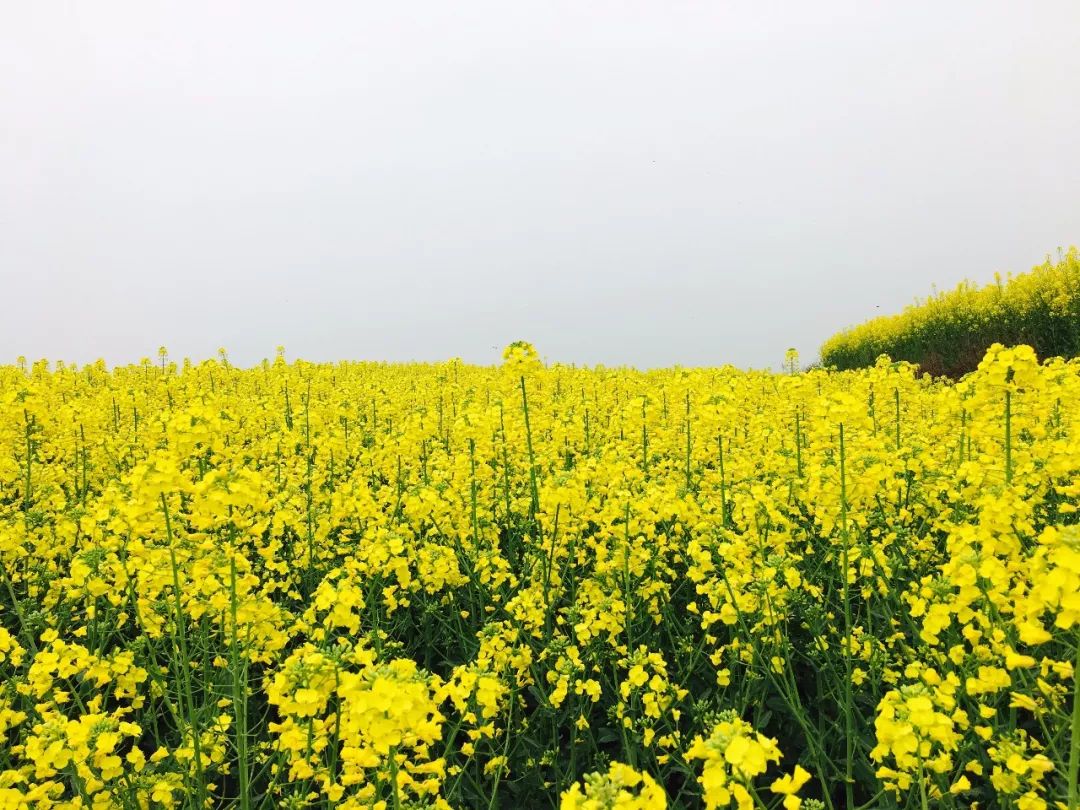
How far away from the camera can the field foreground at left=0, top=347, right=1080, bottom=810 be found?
91.3 inches

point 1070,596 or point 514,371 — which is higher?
point 514,371

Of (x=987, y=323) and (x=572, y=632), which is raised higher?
(x=987, y=323)

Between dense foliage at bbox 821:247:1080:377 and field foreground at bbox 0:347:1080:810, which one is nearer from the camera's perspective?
field foreground at bbox 0:347:1080:810

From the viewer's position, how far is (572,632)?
14.2ft

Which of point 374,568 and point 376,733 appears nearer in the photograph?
point 376,733

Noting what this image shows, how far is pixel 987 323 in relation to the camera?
53.5 ft

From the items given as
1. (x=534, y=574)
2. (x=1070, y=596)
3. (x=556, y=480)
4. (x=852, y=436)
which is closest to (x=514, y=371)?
(x=556, y=480)

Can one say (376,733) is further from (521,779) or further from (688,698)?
(688,698)

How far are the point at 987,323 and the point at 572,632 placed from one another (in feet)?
54.1

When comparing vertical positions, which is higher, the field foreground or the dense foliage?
the dense foliage

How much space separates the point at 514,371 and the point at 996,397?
315 cm

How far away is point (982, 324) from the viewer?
16500 mm

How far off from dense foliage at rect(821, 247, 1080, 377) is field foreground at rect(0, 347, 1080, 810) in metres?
6.99

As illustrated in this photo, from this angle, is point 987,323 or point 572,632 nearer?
point 572,632
